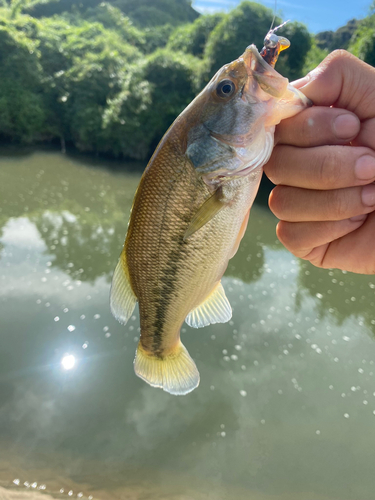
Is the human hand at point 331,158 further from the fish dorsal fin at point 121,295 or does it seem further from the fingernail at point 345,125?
the fish dorsal fin at point 121,295

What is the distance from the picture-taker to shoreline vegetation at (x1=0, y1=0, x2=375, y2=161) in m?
20.5

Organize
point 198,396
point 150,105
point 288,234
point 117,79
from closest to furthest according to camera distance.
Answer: point 288,234 → point 198,396 → point 150,105 → point 117,79

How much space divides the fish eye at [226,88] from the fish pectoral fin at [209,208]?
0.40m

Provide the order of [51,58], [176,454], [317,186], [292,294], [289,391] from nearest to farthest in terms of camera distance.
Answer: [317,186], [176,454], [289,391], [292,294], [51,58]

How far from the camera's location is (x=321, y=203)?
5.03 feet

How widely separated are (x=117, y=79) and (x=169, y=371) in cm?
2829

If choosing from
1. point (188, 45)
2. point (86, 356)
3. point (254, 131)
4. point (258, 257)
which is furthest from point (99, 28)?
point (254, 131)

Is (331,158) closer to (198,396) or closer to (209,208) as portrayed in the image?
(209,208)

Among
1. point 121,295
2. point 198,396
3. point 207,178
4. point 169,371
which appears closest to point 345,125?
point 207,178

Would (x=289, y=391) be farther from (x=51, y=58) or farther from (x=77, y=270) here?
(x=51, y=58)

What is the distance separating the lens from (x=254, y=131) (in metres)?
1.36

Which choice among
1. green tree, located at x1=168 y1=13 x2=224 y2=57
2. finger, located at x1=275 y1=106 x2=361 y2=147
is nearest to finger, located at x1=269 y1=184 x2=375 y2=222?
finger, located at x1=275 y1=106 x2=361 y2=147

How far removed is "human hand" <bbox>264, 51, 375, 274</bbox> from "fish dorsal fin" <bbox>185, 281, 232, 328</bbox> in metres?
0.56

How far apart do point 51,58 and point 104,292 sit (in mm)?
29015
